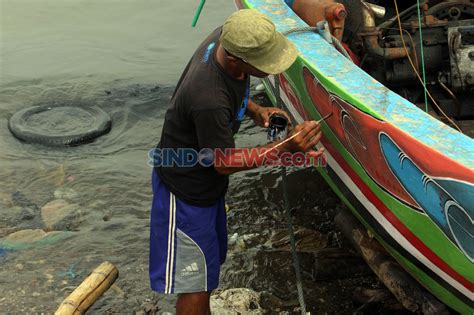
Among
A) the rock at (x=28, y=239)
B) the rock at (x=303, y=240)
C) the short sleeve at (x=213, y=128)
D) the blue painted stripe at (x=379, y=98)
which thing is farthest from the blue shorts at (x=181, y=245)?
the rock at (x=28, y=239)

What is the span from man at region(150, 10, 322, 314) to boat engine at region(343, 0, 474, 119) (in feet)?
3.90

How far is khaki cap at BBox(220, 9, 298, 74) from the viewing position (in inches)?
97.5

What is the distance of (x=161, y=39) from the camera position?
8.78m

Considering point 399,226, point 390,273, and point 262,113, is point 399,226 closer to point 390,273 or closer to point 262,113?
point 390,273

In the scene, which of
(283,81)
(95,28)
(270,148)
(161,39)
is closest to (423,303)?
(270,148)

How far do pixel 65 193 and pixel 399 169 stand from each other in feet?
10.3

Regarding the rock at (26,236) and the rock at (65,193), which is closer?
the rock at (26,236)

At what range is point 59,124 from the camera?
6.05 meters

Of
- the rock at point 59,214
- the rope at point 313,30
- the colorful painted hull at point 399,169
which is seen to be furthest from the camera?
the rock at point 59,214

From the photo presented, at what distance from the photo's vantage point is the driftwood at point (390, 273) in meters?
2.93

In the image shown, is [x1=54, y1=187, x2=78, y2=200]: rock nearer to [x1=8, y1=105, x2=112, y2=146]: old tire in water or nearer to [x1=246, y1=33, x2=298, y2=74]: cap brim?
[x1=8, y1=105, x2=112, y2=146]: old tire in water

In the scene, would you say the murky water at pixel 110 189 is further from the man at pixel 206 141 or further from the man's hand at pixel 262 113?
the man's hand at pixel 262 113

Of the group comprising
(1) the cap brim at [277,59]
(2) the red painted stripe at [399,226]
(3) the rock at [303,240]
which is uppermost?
(1) the cap brim at [277,59]

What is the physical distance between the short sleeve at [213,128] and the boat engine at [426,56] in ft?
5.47
